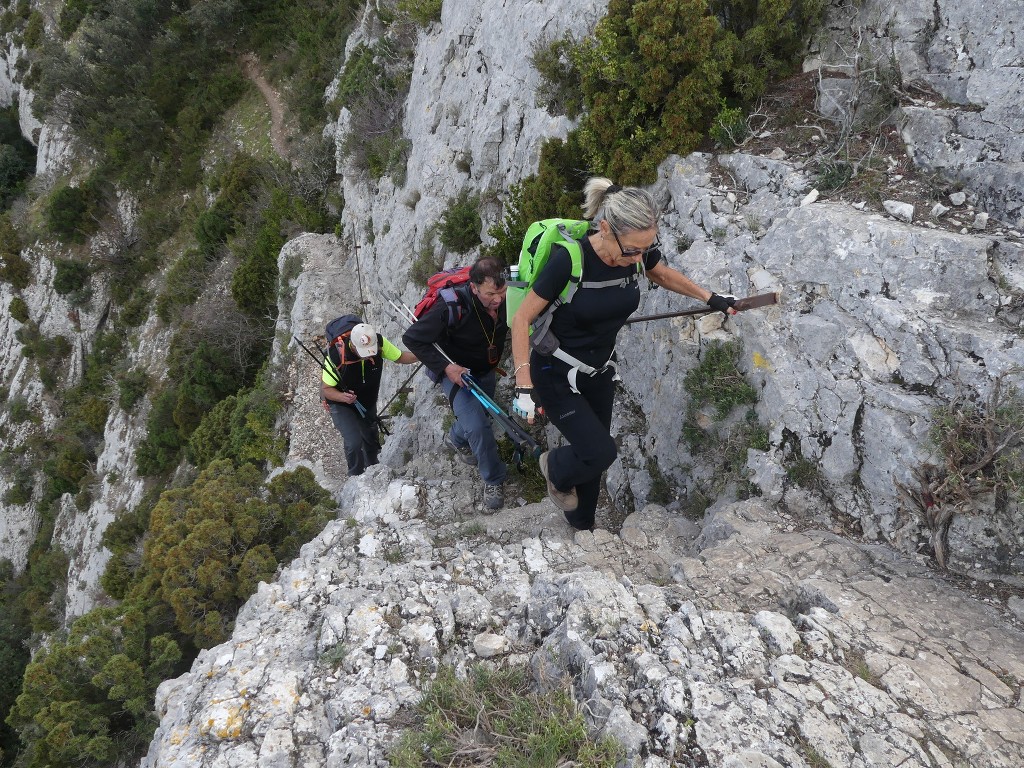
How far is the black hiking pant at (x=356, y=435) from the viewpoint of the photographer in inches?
315

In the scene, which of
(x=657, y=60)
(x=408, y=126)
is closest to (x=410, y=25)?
(x=408, y=126)

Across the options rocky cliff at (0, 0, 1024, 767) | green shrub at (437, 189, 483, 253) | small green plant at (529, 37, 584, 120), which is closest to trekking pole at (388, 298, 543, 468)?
rocky cliff at (0, 0, 1024, 767)

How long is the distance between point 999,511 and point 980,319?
4.38ft

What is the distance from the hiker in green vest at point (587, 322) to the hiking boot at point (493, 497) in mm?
1140

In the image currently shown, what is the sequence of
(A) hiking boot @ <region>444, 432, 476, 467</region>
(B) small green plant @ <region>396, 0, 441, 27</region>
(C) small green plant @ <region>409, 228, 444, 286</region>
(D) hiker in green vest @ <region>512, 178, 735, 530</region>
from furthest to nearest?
1. (B) small green plant @ <region>396, 0, 441, 27</region>
2. (C) small green plant @ <region>409, 228, 444, 286</region>
3. (A) hiking boot @ <region>444, 432, 476, 467</region>
4. (D) hiker in green vest @ <region>512, 178, 735, 530</region>

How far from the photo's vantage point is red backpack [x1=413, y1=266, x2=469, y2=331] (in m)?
5.76

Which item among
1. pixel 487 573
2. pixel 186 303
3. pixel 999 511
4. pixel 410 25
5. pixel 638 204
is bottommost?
pixel 186 303

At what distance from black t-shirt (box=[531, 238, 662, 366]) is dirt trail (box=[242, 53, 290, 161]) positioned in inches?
680

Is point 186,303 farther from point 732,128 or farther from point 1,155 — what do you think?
point 1,155

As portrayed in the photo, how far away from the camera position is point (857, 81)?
5.22 metres

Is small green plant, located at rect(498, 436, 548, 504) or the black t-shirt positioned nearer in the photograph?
the black t-shirt

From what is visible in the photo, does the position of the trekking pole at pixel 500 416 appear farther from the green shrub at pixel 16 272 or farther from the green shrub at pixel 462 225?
the green shrub at pixel 16 272

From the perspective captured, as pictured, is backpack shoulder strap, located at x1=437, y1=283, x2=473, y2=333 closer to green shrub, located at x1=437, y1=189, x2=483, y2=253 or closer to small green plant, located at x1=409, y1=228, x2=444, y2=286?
green shrub, located at x1=437, y1=189, x2=483, y2=253

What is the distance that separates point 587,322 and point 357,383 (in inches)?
167
